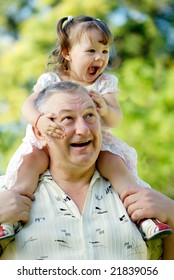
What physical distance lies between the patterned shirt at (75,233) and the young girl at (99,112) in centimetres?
5

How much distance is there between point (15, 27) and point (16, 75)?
662 mm

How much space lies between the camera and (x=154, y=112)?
637 centimetres

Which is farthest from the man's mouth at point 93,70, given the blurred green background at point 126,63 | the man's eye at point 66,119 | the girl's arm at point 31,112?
the blurred green background at point 126,63

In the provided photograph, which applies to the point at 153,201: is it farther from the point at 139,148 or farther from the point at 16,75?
the point at 16,75

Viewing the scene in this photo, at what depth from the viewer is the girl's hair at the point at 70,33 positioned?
2.69 meters

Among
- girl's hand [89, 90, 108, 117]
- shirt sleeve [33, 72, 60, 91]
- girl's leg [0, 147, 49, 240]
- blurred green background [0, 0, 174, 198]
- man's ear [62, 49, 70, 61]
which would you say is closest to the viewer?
girl's leg [0, 147, 49, 240]

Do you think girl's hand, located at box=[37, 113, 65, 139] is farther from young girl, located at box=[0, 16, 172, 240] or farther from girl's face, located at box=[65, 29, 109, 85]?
girl's face, located at box=[65, 29, 109, 85]

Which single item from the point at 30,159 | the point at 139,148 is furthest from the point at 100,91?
the point at 139,148

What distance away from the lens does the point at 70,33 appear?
275 cm

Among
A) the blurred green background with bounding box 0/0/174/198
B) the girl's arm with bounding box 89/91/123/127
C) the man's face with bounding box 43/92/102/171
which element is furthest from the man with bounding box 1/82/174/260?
the blurred green background with bounding box 0/0/174/198

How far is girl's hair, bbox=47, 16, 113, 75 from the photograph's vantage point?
8.83 ft

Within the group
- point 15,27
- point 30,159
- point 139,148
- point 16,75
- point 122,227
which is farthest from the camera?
point 15,27
